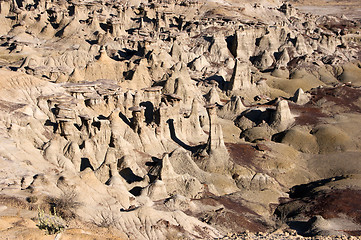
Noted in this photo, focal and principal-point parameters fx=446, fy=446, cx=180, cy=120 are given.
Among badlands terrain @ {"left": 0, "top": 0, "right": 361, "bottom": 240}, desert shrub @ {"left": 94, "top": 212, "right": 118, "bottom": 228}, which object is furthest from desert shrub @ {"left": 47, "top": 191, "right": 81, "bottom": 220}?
desert shrub @ {"left": 94, "top": 212, "right": 118, "bottom": 228}

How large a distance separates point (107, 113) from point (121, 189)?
17.9 m

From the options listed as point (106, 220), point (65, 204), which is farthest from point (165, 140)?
point (65, 204)

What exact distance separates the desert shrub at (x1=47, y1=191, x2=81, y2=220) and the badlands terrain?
0.25 feet

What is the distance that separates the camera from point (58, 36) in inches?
3258

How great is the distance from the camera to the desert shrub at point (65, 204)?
74.1 feet

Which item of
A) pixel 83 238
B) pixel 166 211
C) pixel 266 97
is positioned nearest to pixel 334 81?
pixel 266 97

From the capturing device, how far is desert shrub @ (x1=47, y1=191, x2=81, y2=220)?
2259cm

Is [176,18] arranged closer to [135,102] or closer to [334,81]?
[334,81]

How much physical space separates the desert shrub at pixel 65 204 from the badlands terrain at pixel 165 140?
0.08 m

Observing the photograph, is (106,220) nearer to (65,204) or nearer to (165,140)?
(65,204)

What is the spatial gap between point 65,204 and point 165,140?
870 inches

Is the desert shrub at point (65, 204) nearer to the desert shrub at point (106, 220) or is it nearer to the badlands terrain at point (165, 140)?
the badlands terrain at point (165, 140)

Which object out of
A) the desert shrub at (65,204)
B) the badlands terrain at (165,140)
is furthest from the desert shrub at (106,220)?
the desert shrub at (65,204)

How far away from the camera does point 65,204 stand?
917 inches
